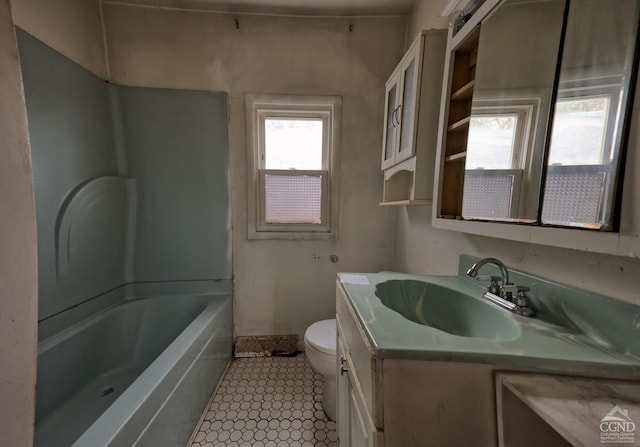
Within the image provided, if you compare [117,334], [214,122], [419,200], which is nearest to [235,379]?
[117,334]

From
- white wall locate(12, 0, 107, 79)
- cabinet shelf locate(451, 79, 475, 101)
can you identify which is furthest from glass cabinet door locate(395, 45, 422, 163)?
white wall locate(12, 0, 107, 79)

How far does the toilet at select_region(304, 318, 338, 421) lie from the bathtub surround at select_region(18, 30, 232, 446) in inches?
24.0

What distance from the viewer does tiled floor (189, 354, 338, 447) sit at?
1.18 metres

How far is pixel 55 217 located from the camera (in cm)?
129

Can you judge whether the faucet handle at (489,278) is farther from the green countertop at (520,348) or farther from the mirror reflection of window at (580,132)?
the mirror reflection of window at (580,132)

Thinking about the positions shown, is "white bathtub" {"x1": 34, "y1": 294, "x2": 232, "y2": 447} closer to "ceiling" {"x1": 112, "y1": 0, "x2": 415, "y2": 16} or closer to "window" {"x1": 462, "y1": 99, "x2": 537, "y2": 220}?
"window" {"x1": 462, "y1": 99, "x2": 537, "y2": 220}

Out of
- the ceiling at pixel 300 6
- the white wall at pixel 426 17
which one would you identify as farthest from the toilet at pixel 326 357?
the ceiling at pixel 300 6

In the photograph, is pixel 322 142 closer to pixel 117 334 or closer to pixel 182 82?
pixel 182 82

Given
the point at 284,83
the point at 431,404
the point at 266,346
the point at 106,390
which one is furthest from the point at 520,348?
the point at 106,390

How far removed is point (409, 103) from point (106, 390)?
229 centimetres

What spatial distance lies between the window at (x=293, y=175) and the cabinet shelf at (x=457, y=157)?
35.6 inches

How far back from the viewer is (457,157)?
2.97 feet

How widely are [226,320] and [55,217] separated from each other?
1.15 meters

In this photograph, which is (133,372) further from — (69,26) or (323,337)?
(69,26)
